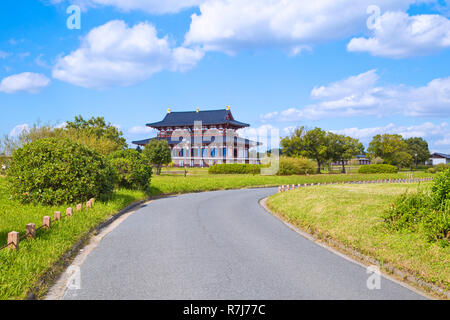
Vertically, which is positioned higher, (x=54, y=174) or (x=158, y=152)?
(x=158, y=152)

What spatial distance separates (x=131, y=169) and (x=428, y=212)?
1598cm

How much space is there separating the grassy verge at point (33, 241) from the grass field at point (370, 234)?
6.45 metres

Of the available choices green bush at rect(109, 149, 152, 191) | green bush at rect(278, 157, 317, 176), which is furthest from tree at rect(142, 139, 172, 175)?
green bush at rect(109, 149, 152, 191)

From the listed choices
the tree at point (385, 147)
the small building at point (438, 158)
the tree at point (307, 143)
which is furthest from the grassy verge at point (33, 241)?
the small building at point (438, 158)

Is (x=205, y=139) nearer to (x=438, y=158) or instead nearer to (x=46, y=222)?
(x=46, y=222)

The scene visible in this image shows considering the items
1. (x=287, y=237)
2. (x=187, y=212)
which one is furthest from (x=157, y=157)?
(x=287, y=237)

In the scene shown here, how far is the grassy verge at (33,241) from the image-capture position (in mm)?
5535

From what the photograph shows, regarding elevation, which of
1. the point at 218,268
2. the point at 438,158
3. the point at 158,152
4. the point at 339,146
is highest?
the point at 339,146

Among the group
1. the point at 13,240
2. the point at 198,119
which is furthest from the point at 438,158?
the point at 13,240

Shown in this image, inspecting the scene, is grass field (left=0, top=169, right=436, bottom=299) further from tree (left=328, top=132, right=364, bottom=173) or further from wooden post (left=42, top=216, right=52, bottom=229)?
tree (left=328, top=132, right=364, bottom=173)

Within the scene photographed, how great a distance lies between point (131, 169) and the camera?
823 inches

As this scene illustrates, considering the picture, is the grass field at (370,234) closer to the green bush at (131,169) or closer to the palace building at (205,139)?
the green bush at (131,169)

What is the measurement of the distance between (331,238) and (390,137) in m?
75.1
